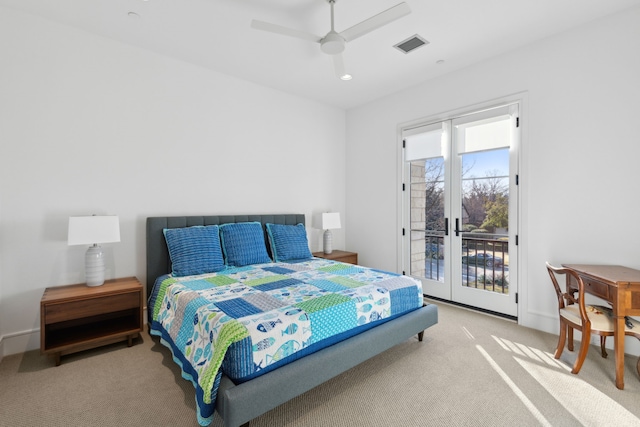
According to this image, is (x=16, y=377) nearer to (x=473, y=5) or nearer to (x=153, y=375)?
(x=153, y=375)

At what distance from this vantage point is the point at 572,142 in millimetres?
2975

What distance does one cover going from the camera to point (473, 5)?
2.58m

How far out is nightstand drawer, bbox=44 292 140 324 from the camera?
2443 millimetres

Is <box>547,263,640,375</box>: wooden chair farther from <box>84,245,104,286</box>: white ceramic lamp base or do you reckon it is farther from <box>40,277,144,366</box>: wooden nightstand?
<box>84,245,104,286</box>: white ceramic lamp base

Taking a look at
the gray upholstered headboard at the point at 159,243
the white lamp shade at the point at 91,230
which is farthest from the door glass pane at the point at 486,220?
the white lamp shade at the point at 91,230

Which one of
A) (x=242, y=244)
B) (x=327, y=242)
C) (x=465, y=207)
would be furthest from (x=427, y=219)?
(x=242, y=244)

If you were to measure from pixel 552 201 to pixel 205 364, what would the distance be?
343cm

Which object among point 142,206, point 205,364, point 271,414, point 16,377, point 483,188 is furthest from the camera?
point 483,188

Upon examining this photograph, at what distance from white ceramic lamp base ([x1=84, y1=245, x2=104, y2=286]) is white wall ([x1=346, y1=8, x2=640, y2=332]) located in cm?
417

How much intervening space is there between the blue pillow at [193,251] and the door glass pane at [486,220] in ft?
9.62

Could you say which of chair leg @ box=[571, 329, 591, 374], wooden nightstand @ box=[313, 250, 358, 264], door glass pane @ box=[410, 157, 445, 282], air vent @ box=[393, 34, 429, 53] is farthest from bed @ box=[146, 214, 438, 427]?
air vent @ box=[393, 34, 429, 53]

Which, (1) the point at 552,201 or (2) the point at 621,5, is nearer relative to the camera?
(2) the point at 621,5

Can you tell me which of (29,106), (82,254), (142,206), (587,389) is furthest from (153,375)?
(587,389)

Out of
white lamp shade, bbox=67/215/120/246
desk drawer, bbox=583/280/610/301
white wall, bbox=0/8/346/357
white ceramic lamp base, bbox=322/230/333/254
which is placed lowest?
desk drawer, bbox=583/280/610/301
